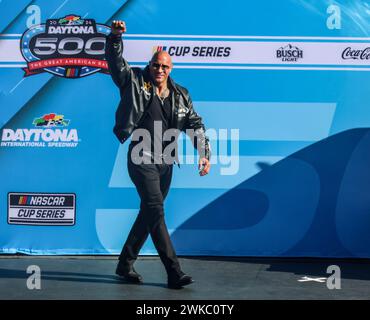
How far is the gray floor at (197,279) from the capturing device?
555cm

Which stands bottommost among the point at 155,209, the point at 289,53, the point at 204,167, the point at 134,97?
the point at 155,209

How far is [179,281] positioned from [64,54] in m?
2.44

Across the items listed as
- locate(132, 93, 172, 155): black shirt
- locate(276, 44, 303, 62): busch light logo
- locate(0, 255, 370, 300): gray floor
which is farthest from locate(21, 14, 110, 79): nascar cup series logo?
locate(0, 255, 370, 300): gray floor

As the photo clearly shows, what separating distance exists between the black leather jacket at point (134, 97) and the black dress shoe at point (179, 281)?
0.99m

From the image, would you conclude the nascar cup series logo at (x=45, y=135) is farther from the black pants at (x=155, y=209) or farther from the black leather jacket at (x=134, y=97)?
the black pants at (x=155, y=209)

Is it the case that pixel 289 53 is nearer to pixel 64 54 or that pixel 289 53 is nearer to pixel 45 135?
pixel 64 54

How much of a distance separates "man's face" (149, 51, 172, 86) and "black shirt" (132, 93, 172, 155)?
5.5 inches

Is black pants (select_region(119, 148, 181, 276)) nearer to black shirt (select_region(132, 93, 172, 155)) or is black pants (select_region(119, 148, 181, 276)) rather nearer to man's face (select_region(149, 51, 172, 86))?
black shirt (select_region(132, 93, 172, 155))

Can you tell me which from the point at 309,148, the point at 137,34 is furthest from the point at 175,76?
the point at 309,148

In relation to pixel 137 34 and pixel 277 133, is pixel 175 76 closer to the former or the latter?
pixel 137 34

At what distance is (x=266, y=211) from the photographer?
6.80m

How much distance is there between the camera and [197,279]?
6.06m

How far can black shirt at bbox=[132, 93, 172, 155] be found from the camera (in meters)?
5.79

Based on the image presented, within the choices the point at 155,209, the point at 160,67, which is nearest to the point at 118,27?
the point at 160,67
